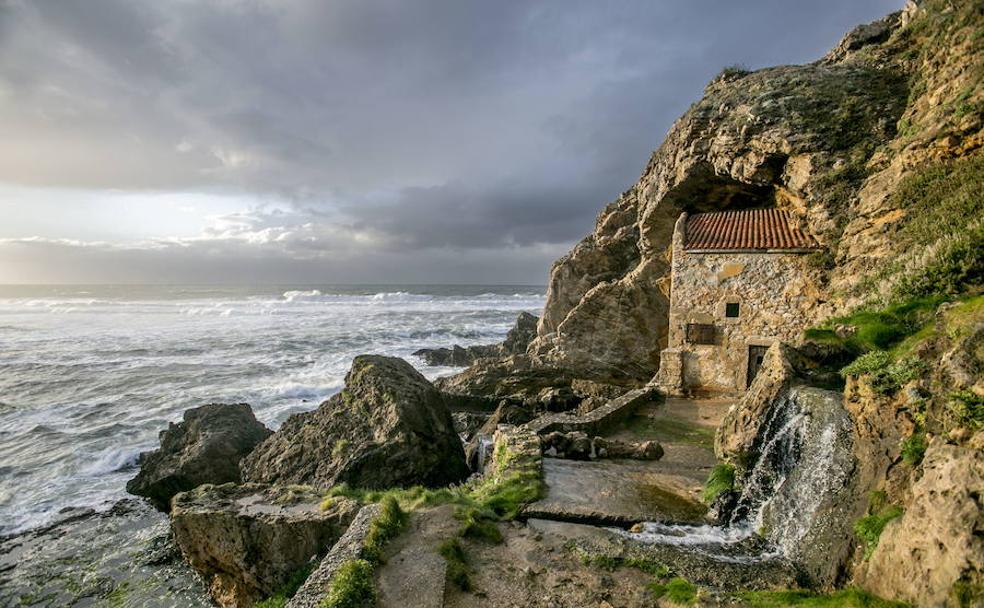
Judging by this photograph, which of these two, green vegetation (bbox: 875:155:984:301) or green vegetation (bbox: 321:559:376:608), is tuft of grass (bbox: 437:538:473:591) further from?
green vegetation (bbox: 875:155:984:301)

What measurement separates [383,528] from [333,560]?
0.80 m

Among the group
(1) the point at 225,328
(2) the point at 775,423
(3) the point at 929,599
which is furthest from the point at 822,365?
(1) the point at 225,328

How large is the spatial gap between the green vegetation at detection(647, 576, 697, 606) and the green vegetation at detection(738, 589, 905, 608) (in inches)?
19.5

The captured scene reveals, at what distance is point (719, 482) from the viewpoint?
742 centimetres

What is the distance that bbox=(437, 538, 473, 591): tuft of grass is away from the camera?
5359 millimetres

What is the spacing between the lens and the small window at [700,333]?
14047 millimetres

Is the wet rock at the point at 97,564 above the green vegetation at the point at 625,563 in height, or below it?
below

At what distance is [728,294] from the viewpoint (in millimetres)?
13875

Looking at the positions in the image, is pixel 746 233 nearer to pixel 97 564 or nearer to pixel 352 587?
pixel 352 587

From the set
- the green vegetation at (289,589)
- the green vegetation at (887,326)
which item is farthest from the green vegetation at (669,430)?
the green vegetation at (289,589)

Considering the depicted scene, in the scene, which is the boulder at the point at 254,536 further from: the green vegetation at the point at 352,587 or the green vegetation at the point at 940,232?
the green vegetation at the point at 940,232

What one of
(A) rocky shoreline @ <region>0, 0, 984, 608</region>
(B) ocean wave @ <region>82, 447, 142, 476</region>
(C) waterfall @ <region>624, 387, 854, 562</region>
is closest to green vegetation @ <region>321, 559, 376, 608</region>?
(A) rocky shoreline @ <region>0, 0, 984, 608</region>

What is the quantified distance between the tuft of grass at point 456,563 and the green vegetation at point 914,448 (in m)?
4.89

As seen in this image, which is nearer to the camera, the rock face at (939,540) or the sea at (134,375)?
the rock face at (939,540)
